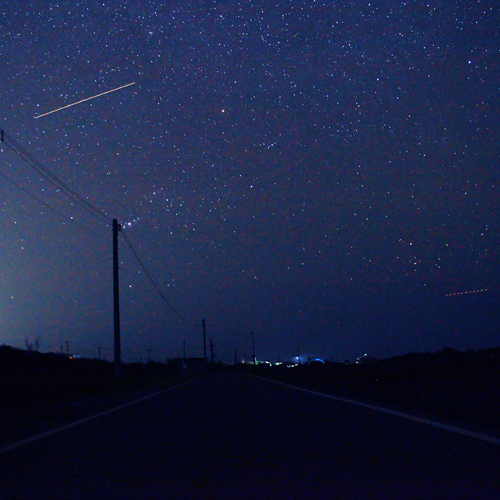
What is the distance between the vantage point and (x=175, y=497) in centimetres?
552

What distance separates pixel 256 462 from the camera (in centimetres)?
710

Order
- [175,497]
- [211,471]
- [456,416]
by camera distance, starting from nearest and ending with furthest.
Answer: [175,497] < [211,471] < [456,416]

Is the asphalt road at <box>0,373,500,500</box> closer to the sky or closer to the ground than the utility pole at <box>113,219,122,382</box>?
closer to the ground

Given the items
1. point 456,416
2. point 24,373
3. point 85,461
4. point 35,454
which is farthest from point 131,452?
point 24,373

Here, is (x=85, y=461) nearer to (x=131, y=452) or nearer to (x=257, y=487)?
(x=131, y=452)

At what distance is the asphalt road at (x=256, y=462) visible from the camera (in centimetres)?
570

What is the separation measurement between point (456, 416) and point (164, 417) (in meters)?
5.61

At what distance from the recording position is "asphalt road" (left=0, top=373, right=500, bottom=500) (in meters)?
5.70

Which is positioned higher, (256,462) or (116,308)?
(116,308)

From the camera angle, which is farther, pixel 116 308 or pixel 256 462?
pixel 116 308

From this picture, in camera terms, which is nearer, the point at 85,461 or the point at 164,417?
the point at 85,461

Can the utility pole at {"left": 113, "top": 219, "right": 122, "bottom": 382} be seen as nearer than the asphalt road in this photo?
No

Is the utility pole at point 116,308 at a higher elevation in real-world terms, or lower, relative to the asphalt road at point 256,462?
higher

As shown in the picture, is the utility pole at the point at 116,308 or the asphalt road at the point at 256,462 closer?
the asphalt road at the point at 256,462
